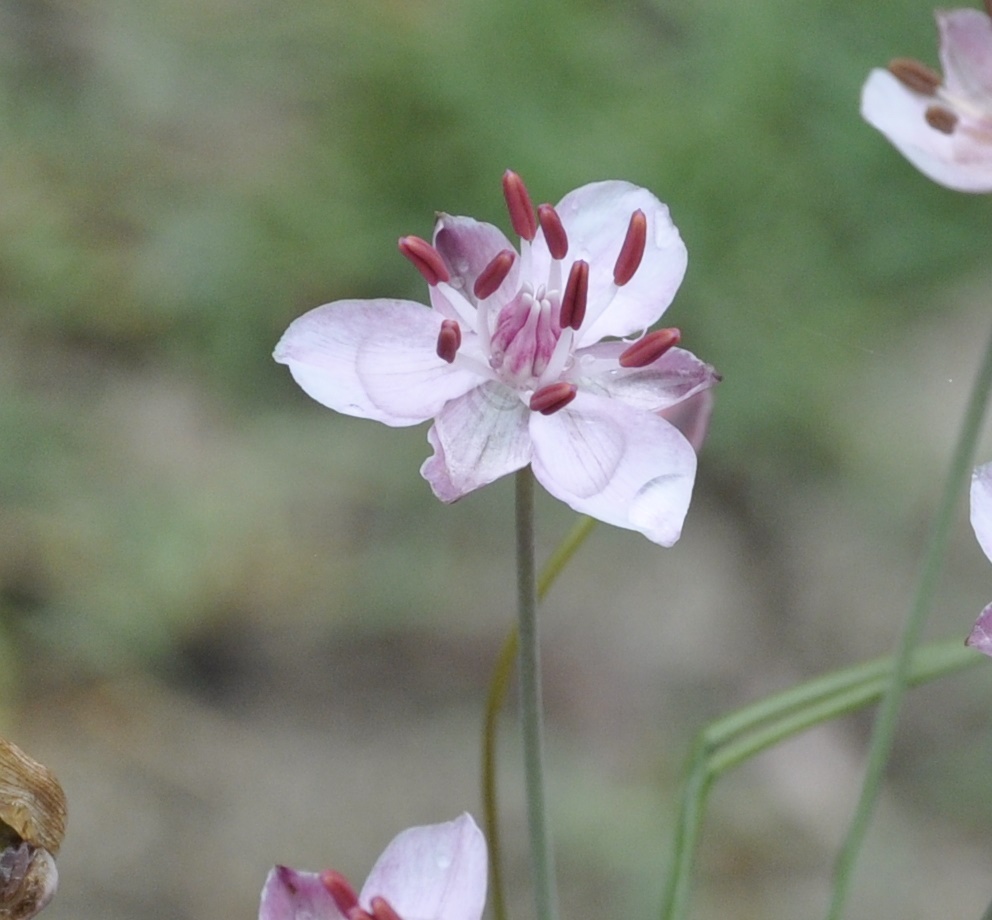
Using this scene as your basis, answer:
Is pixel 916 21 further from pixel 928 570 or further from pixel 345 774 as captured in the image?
pixel 928 570

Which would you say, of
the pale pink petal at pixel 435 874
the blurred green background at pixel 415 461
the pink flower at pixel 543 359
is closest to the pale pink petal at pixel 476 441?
the pink flower at pixel 543 359

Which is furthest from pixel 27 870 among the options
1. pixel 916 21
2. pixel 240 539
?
pixel 916 21

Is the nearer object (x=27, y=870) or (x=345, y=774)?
(x=27, y=870)

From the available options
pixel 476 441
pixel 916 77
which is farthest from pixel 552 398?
pixel 916 77

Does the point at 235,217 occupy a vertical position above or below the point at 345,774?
above

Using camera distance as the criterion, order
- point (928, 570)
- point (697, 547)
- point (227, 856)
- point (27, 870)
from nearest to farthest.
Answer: point (27, 870), point (928, 570), point (227, 856), point (697, 547)

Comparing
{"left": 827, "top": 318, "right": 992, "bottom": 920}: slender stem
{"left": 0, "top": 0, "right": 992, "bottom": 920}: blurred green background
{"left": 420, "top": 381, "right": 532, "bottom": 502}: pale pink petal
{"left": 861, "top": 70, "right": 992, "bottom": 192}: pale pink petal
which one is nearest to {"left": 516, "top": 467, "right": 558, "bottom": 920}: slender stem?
{"left": 420, "top": 381, "right": 532, "bottom": 502}: pale pink petal

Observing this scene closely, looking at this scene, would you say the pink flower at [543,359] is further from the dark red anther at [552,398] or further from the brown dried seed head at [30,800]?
the brown dried seed head at [30,800]
